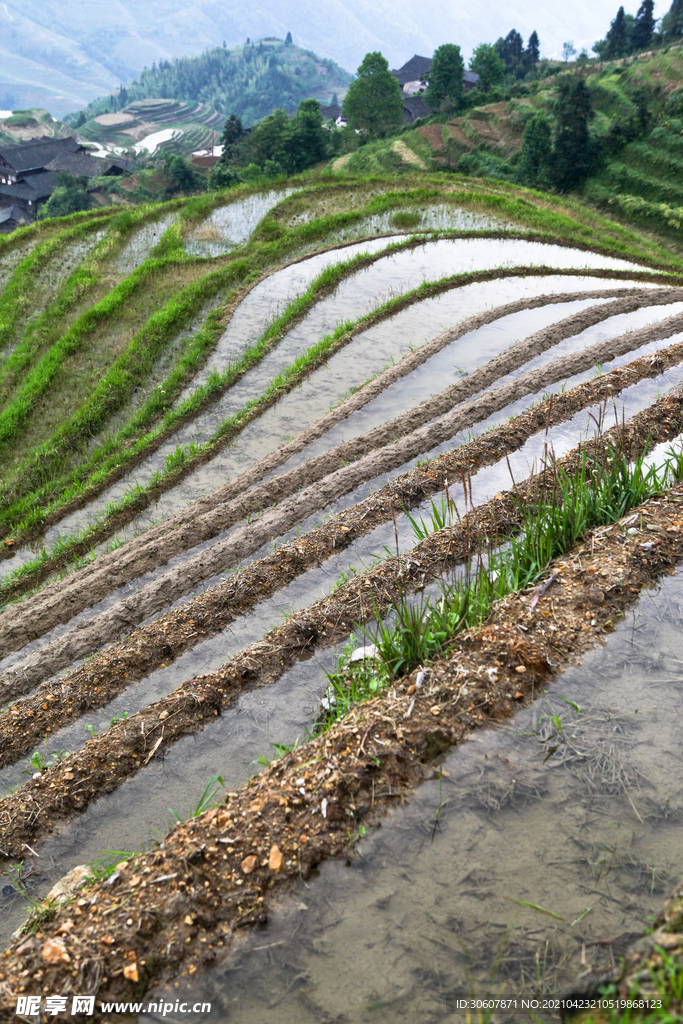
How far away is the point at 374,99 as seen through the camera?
44.4 m

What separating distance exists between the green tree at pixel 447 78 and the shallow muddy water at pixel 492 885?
51467 millimetres

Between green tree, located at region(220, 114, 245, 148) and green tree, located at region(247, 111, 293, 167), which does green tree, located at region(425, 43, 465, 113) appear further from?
green tree, located at region(220, 114, 245, 148)

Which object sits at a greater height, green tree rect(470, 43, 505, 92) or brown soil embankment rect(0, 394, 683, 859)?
green tree rect(470, 43, 505, 92)

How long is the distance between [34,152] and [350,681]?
7777 cm

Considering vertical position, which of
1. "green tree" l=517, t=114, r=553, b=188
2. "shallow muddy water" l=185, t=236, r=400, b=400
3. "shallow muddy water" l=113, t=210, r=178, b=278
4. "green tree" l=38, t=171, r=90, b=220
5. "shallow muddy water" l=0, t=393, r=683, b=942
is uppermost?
"green tree" l=38, t=171, r=90, b=220

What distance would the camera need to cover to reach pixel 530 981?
1.98 m

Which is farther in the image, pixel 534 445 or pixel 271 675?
pixel 534 445

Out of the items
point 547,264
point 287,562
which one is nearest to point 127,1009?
point 287,562

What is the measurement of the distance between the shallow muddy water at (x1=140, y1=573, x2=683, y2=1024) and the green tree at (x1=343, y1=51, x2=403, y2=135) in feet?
171

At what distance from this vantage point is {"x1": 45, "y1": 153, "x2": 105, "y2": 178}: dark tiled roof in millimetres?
59656

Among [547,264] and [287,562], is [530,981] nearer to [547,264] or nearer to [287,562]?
[287,562]

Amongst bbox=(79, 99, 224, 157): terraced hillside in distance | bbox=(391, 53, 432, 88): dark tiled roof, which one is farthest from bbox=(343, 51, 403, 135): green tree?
bbox=(79, 99, 224, 157): terraced hillside in distance

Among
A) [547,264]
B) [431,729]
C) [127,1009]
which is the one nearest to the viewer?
[127,1009]

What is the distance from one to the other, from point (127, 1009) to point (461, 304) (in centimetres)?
1084
